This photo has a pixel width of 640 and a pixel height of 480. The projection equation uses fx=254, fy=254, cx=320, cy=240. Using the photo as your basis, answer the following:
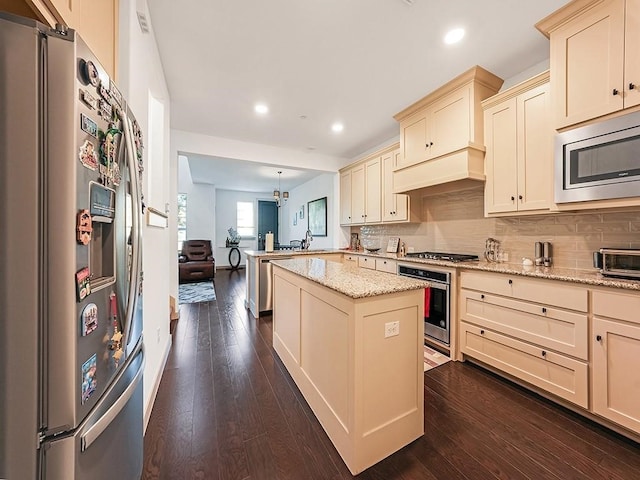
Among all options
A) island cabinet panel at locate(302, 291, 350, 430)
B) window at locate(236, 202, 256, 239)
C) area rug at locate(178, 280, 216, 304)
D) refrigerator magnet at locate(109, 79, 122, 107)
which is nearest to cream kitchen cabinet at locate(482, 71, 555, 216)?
island cabinet panel at locate(302, 291, 350, 430)

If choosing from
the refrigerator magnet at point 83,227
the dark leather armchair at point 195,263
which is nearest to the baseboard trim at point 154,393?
the refrigerator magnet at point 83,227

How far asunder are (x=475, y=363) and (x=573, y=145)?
1.94 meters

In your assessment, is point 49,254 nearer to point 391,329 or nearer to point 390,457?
point 391,329

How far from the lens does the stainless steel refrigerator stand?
615 mm

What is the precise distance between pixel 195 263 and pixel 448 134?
5.95 meters

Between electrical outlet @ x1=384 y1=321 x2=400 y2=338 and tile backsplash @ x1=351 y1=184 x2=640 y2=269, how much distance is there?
1.86 metres

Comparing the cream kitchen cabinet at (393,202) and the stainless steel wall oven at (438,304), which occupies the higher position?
the cream kitchen cabinet at (393,202)

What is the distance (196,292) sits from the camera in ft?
17.2

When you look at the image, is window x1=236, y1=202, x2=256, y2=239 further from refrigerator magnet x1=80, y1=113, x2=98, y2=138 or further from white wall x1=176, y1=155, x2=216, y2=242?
refrigerator magnet x1=80, y1=113, x2=98, y2=138

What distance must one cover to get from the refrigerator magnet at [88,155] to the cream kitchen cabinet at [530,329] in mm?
2591

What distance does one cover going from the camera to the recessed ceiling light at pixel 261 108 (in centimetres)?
302

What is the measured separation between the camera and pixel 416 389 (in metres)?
1.48

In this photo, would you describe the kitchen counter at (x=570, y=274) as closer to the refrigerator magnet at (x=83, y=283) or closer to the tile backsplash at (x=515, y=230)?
the tile backsplash at (x=515, y=230)

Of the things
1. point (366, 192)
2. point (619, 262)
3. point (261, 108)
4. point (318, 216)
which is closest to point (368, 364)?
point (619, 262)
